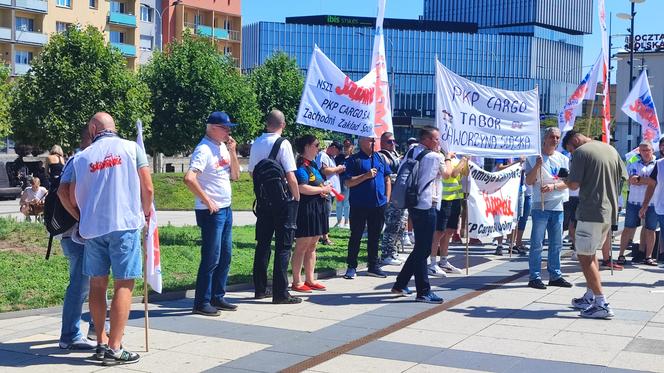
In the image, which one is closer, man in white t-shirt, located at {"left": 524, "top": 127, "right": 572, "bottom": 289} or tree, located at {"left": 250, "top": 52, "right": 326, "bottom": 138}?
man in white t-shirt, located at {"left": 524, "top": 127, "right": 572, "bottom": 289}

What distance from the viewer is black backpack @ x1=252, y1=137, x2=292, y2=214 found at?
8930mm

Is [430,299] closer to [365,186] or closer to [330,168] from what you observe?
[365,186]

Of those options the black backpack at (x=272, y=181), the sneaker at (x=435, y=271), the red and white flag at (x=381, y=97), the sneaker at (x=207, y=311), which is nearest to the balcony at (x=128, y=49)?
the red and white flag at (x=381, y=97)

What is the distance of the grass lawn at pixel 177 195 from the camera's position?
2647 cm

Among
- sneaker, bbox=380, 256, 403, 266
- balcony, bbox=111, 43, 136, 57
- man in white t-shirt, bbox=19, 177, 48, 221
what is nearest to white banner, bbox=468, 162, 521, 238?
sneaker, bbox=380, 256, 403, 266

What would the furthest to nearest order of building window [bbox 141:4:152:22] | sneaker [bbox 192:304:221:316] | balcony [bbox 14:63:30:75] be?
building window [bbox 141:4:152:22]
balcony [bbox 14:63:30:75]
sneaker [bbox 192:304:221:316]

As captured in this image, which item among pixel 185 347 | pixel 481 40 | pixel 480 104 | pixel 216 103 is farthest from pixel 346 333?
pixel 481 40

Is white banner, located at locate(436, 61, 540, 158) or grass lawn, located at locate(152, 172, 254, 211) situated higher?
white banner, located at locate(436, 61, 540, 158)

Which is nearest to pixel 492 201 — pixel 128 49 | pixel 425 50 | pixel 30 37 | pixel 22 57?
pixel 30 37

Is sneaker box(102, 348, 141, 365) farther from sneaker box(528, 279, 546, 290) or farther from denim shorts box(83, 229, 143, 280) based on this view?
sneaker box(528, 279, 546, 290)

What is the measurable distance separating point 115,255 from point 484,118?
635 cm

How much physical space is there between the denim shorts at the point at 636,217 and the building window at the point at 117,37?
6502 centimetres

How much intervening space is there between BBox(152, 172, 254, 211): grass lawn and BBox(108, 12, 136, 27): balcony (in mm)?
46021

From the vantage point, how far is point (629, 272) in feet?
40.8
